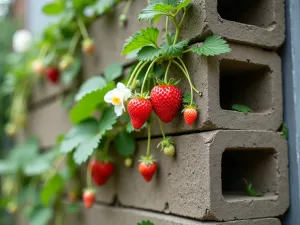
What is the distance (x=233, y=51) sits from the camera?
951 mm

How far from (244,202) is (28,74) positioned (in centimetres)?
140

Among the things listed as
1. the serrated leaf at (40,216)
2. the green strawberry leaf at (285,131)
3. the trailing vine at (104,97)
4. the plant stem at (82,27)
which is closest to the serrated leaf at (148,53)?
the trailing vine at (104,97)

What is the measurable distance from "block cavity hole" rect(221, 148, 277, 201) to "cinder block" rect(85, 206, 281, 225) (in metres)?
0.07

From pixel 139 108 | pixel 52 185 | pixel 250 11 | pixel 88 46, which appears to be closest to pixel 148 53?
pixel 139 108

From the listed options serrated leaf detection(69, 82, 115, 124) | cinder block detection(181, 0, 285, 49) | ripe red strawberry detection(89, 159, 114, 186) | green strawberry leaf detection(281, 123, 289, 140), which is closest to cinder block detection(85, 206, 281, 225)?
ripe red strawberry detection(89, 159, 114, 186)

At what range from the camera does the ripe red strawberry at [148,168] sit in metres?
1.00

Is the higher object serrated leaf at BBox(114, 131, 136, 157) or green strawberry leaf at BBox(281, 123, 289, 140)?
green strawberry leaf at BBox(281, 123, 289, 140)

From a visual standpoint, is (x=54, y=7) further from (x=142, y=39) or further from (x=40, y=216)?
(x=40, y=216)

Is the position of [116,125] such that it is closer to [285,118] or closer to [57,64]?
[285,118]

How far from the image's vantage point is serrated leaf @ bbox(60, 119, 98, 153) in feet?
3.73

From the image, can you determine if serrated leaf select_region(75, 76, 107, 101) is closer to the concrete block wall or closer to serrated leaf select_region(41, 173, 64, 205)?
the concrete block wall

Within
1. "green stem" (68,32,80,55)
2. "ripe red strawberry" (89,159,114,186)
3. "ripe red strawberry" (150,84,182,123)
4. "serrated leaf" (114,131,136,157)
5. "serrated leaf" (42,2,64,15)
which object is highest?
"serrated leaf" (42,2,64,15)

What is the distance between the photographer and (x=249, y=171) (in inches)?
42.6

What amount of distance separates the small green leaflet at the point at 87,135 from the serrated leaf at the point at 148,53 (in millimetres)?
226
